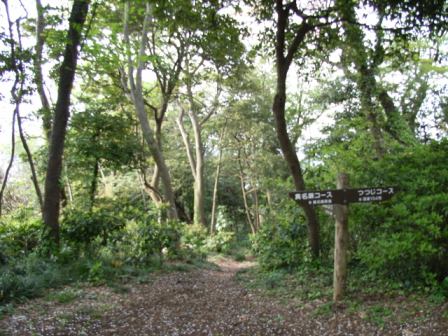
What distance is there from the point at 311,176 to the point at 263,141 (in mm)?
10188

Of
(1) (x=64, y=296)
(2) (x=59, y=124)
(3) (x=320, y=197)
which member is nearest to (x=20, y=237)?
(2) (x=59, y=124)

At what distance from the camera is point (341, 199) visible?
4.85 m

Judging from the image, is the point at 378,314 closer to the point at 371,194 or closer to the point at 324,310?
the point at 324,310

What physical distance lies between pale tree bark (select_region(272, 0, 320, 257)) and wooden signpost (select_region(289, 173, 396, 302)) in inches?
58.0

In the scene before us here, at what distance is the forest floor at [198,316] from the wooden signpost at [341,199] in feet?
1.53

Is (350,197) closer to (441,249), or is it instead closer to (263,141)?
(441,249)

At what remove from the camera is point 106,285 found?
20.1ft

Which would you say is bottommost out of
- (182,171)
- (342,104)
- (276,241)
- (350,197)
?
(276,241)

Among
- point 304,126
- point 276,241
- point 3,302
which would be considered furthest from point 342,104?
point 3,302

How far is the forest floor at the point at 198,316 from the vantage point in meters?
3.97

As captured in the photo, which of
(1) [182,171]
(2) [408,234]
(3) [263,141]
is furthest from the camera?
(1) [182,171]

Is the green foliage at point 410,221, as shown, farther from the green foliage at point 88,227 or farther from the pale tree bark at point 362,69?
the green foliage at point 88,227

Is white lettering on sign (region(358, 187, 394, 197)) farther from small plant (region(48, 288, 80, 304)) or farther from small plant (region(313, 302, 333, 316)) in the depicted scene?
small plant (region(48, 288, 80, 304))

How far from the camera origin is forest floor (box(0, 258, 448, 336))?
3.97 metres
